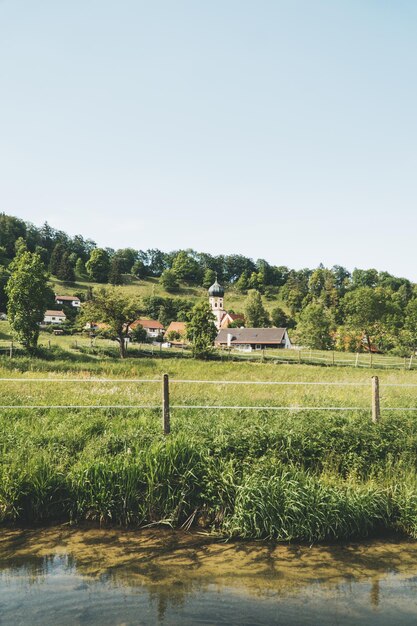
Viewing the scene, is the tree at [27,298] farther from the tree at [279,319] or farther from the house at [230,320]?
the tree at [279,319]

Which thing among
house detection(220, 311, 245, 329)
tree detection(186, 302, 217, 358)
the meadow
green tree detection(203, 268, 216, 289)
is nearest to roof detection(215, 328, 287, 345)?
house detection(220, 311, 245, 329)

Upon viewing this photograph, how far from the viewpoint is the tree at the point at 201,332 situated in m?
51.3

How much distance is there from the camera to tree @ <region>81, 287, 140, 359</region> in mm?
48281

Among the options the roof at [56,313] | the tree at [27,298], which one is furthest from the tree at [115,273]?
the tree at [27,298]

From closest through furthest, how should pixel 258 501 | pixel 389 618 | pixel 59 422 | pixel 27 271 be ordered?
1. pixel 389 618
2. pixel 258 501
3. pixel 59 422
4. pixel 27 271

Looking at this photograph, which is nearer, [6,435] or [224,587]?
[224,587]

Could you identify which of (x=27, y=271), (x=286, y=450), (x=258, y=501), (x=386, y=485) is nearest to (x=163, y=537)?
(x=258, y=501)

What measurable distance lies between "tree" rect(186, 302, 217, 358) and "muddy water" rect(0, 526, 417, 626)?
44.0m

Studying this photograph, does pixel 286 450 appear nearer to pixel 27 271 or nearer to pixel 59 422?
pixel 59 422

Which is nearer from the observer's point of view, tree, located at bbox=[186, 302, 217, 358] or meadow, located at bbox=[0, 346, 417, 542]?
meadow, located at bbox=[0, 346, 417, 542]

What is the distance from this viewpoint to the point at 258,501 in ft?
24.1

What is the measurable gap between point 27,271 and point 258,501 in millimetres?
36263

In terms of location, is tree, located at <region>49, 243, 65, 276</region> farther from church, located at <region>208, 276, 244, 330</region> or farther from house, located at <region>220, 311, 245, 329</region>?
house, located at <region>220, 311, 245, 329</region>

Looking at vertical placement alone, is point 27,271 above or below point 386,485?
above
